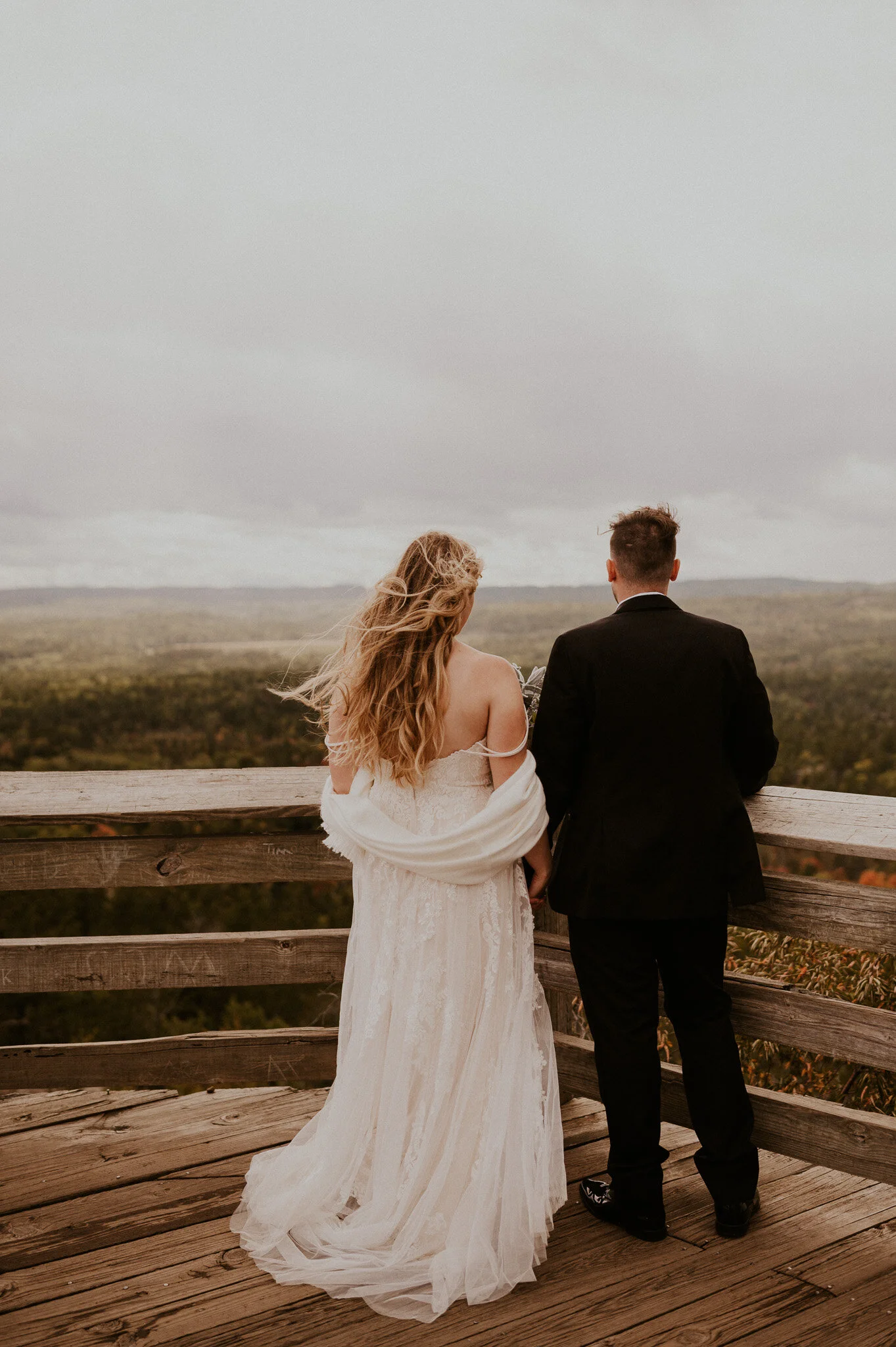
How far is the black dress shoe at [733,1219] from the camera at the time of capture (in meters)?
2.70

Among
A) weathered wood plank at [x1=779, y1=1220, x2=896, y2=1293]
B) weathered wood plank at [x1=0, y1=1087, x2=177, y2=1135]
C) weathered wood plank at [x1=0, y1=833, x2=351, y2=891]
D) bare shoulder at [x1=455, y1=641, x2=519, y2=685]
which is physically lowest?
weathered wood plank at [x1=0, y1=1087, x2=177, y2=1135]

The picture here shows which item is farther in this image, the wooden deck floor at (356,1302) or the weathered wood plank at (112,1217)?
the weathered wood plank at (112,1217)

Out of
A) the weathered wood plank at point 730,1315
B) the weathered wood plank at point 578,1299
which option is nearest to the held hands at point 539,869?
the weathered wood plank at point 578,1299

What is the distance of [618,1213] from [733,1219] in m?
0.32

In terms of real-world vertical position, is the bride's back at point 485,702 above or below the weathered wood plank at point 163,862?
above

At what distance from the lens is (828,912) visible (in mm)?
2695

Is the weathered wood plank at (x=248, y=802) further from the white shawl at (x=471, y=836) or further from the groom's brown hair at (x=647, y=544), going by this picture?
the groom's brown hair at (x=647, y=544)

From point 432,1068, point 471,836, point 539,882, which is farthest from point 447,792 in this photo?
point 432,1068

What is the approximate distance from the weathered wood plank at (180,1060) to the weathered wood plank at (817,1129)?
1219 mm

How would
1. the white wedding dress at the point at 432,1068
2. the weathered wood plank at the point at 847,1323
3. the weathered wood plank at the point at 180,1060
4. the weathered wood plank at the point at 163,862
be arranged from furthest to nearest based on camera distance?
the weathered wood plank at the point at 180,1060 → the weathered wood plank at the point at 163,862 → the white wedding dress at the point at 432,1068 → the weathered wood plank at the point at 847,1323

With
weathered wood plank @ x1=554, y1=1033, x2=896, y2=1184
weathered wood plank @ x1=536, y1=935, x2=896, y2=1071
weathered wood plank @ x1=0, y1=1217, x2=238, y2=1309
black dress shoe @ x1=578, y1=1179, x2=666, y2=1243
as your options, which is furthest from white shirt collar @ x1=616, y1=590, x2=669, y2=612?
weathered wood plank @ x1=0, y1=1217, x2=238, y2=1309

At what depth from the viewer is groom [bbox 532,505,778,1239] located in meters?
2.61

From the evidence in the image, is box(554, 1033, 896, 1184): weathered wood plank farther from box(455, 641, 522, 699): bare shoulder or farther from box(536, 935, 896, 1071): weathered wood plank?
box(455, 641, 522, 699): bare shoulder

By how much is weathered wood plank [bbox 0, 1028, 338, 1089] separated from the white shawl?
44.4 inches
